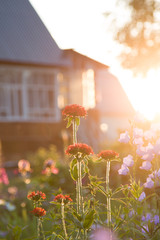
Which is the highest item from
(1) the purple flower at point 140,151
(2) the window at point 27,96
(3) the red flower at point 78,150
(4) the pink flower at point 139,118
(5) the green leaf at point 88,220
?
(2) the window at point 27,96

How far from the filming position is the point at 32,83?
16.4 meters

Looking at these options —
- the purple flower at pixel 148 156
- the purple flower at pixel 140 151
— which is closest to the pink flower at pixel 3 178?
the purple flower at pixel 140 151

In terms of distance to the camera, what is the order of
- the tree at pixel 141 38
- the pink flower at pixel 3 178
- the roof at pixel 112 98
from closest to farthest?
1. the pink flower at pixel 3 178
2. the tree at pixel 141 38
3. the roof at pixel 112 98

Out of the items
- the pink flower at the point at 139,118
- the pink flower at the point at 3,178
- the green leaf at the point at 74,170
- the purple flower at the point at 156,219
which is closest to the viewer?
Result: the green leaf at the point at 74,170

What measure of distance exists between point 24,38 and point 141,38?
9.22 m

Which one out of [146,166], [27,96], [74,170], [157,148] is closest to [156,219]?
[146,166]

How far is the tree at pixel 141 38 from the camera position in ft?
75.4

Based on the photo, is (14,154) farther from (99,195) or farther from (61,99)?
(99,195)

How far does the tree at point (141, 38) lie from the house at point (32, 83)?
20.1ft

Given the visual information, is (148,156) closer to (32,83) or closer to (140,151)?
(140,151)

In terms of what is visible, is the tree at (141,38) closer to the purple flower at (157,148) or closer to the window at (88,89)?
the window at (88,89)

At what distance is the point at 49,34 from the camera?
57.7 feet

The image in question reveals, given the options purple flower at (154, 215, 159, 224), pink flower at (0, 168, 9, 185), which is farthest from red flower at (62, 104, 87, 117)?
pink flower at (0, 168, 9, 185)

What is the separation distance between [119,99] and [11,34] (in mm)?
19426
